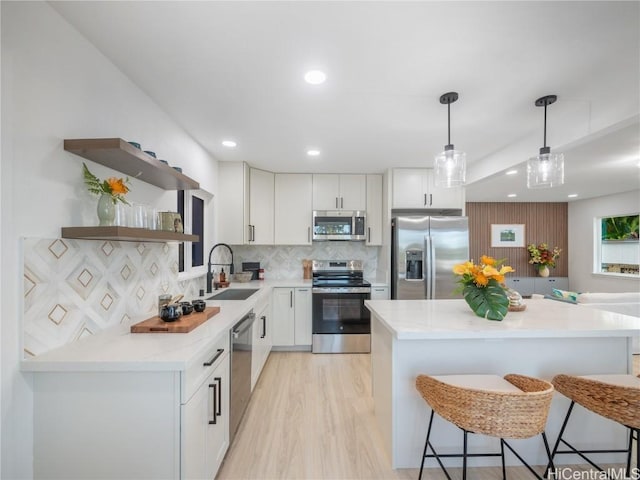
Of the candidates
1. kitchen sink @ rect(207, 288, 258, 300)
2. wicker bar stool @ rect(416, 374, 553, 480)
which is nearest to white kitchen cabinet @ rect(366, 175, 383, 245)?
kitchen sink @ rect(207, 288, 258, 300)

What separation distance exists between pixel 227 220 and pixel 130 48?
7.43 feet

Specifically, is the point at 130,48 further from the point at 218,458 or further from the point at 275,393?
the point at 275,393

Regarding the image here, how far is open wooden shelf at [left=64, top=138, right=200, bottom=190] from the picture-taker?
1.34 m

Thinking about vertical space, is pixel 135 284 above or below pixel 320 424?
above

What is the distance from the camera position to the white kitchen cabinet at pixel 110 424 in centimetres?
118

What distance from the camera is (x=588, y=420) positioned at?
5.95 ft

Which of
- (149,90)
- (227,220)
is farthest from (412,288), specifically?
(149,90)

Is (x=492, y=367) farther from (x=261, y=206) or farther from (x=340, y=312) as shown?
(x=261, y=206)

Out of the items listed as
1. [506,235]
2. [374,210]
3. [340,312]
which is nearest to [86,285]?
[340,312]

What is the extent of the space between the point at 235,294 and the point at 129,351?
1.77m

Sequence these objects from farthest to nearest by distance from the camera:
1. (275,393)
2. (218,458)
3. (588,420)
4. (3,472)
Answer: (275,393) < (588,420) < (218,458) < (3,472)

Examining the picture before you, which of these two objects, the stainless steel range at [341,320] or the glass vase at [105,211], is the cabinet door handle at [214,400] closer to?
the glass vase at [105,211]

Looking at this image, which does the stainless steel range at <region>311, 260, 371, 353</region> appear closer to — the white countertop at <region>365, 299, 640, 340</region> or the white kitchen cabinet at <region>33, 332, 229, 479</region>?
the white countertop at <region>365, 299, 640, 340</region>

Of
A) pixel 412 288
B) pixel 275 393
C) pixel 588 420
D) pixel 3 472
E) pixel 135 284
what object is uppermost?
pixel 135 284
